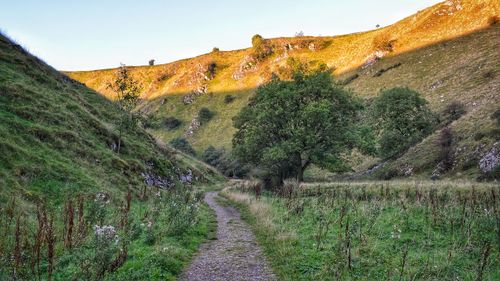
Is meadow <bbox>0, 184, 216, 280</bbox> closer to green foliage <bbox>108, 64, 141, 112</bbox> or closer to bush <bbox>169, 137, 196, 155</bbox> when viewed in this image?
green foliage <bbox>108, 64, 141, 112</bbox>

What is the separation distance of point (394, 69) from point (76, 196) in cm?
7922

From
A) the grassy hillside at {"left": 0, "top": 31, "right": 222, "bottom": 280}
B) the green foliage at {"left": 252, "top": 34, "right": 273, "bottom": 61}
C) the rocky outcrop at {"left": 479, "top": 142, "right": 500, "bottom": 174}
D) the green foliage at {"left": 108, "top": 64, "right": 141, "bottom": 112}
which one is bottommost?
the rocky outcrop at {"left": 479, "top": 142, "right": 500, "bottom": 174}

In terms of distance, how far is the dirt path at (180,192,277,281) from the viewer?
8.23 metres

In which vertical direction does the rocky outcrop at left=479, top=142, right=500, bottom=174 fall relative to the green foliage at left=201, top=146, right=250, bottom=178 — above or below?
above

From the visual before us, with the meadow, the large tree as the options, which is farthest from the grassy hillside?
the large tree

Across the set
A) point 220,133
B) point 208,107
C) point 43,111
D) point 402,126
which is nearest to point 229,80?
point 208,107

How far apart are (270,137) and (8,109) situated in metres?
23.4

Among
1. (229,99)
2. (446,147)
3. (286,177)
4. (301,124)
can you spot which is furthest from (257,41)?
(446,147)

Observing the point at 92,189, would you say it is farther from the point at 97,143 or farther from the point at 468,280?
the point at 468,280

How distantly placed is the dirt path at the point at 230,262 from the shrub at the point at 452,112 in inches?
1647

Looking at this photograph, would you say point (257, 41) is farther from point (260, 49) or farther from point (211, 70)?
point (211, 70)

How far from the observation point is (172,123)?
396 ft

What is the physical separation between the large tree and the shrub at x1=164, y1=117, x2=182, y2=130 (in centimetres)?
8401

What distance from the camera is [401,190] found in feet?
67.5
